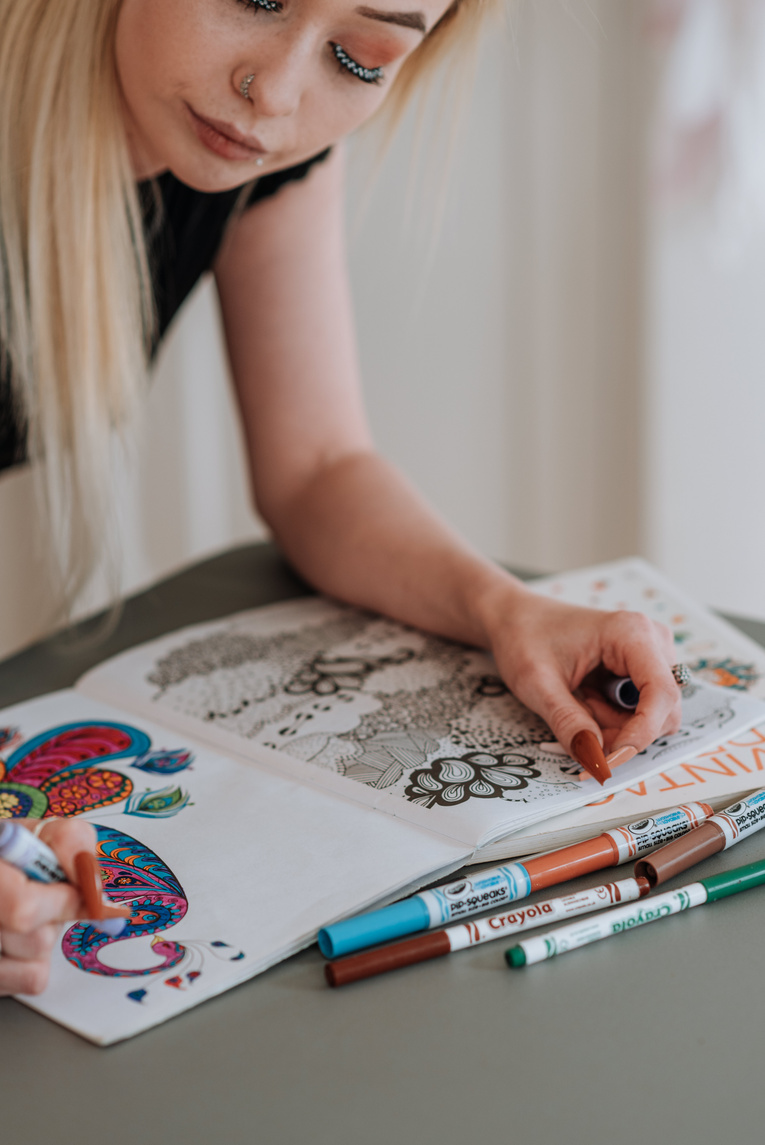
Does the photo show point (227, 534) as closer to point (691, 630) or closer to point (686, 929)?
point (691, 630)

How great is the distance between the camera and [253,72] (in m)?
0.55

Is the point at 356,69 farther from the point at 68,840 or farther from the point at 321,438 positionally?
the point at 68,840

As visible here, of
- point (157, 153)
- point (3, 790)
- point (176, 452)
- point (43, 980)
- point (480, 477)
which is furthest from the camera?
point (480, 477)

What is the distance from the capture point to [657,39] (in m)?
1.33

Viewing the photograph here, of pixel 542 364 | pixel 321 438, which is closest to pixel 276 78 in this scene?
pixel 321 438

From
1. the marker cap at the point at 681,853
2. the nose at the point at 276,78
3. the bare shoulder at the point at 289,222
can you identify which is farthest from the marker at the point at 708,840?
the bare shoulder at the point at 289,222

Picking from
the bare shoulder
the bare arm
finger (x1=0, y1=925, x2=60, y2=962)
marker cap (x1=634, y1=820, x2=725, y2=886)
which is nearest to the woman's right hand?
finger (x1=0, y1=925, x2=60, y2=962)

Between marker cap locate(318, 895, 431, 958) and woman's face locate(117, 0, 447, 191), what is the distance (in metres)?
0.43

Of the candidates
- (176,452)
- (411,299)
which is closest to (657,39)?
(411,299)

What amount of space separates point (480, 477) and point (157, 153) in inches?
42.3

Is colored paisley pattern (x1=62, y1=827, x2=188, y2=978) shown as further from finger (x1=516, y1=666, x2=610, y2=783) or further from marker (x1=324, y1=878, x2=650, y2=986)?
finger (x1=516, y1=666, x2=610, y2=783)

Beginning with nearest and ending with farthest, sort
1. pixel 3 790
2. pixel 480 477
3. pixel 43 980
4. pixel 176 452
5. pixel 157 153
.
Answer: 1. pixel 43 980
2. pixel 3 790
3. pixel 157 153
4. pixel 176 452
5. pixel 480 477

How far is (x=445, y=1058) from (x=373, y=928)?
60 millimetres

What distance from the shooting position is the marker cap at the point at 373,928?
1.27 feet
